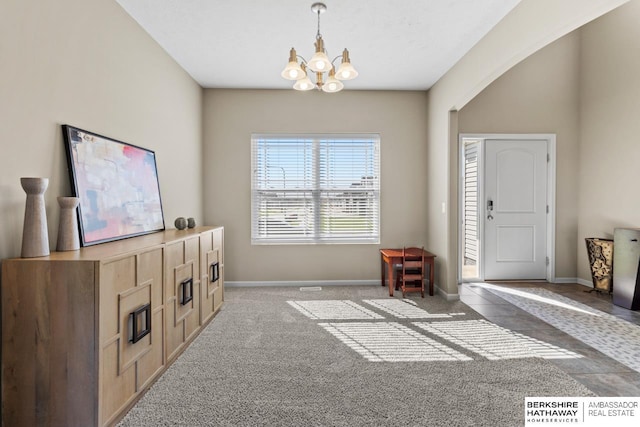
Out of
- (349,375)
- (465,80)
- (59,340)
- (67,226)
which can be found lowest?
(349,375)

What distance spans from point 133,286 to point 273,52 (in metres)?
2.72

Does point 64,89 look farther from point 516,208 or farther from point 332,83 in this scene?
point 516,208

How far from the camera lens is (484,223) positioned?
15.8 ft

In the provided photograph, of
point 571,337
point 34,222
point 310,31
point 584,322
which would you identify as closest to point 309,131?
point 310,31

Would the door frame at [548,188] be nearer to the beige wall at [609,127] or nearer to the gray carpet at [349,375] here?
the beige wall at [609,127]

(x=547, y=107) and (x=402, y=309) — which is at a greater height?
(x=547, y=107)

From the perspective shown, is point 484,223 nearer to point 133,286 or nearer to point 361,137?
point 361,137

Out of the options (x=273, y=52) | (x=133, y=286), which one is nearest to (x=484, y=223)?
(x=273, y=52)

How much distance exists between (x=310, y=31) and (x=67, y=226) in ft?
8.27

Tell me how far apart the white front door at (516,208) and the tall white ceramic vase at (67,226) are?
485cm

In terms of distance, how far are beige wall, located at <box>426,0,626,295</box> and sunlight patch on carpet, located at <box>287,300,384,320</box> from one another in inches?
47.9

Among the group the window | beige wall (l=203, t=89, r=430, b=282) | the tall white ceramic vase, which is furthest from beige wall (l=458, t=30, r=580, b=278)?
the tall white ceramic vase

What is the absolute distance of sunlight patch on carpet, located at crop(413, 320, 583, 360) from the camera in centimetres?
254

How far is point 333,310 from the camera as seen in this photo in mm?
3604
